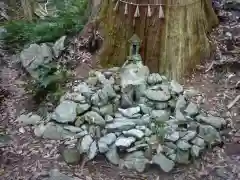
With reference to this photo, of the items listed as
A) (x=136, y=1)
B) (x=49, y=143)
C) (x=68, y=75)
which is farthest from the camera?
(x=68, y=75)

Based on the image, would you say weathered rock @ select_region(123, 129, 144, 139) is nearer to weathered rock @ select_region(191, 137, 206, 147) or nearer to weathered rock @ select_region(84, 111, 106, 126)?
weathered rock @ select_region(84, 111, 106, 126)

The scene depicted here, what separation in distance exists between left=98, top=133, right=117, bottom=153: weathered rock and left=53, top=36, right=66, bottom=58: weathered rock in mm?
1537

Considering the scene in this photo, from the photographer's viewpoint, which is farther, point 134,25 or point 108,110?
point 134,25

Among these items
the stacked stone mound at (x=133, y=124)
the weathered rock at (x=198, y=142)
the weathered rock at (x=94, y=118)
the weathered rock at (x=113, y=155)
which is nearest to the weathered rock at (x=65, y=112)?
the stacked stone mound at (x=133, y=124)

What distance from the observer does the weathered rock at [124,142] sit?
3439 millimetres

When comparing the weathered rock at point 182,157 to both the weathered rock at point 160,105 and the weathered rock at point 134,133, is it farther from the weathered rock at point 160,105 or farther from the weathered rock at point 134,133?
the weathered rock at point 160,105

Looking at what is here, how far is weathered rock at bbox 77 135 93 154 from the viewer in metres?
3.56

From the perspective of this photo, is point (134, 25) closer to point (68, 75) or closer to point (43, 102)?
point (68, 75)

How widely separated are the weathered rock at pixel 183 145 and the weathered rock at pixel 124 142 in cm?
37

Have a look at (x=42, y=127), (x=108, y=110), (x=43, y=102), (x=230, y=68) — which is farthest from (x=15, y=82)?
(x=230, y=68)

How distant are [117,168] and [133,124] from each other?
15.4 inches

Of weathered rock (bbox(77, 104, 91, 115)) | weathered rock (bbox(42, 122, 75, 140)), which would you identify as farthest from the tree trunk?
weathered rock (bbox(42, 122, 75, 140))

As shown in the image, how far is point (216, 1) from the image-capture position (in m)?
5.74

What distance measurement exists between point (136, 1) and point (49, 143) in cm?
154
